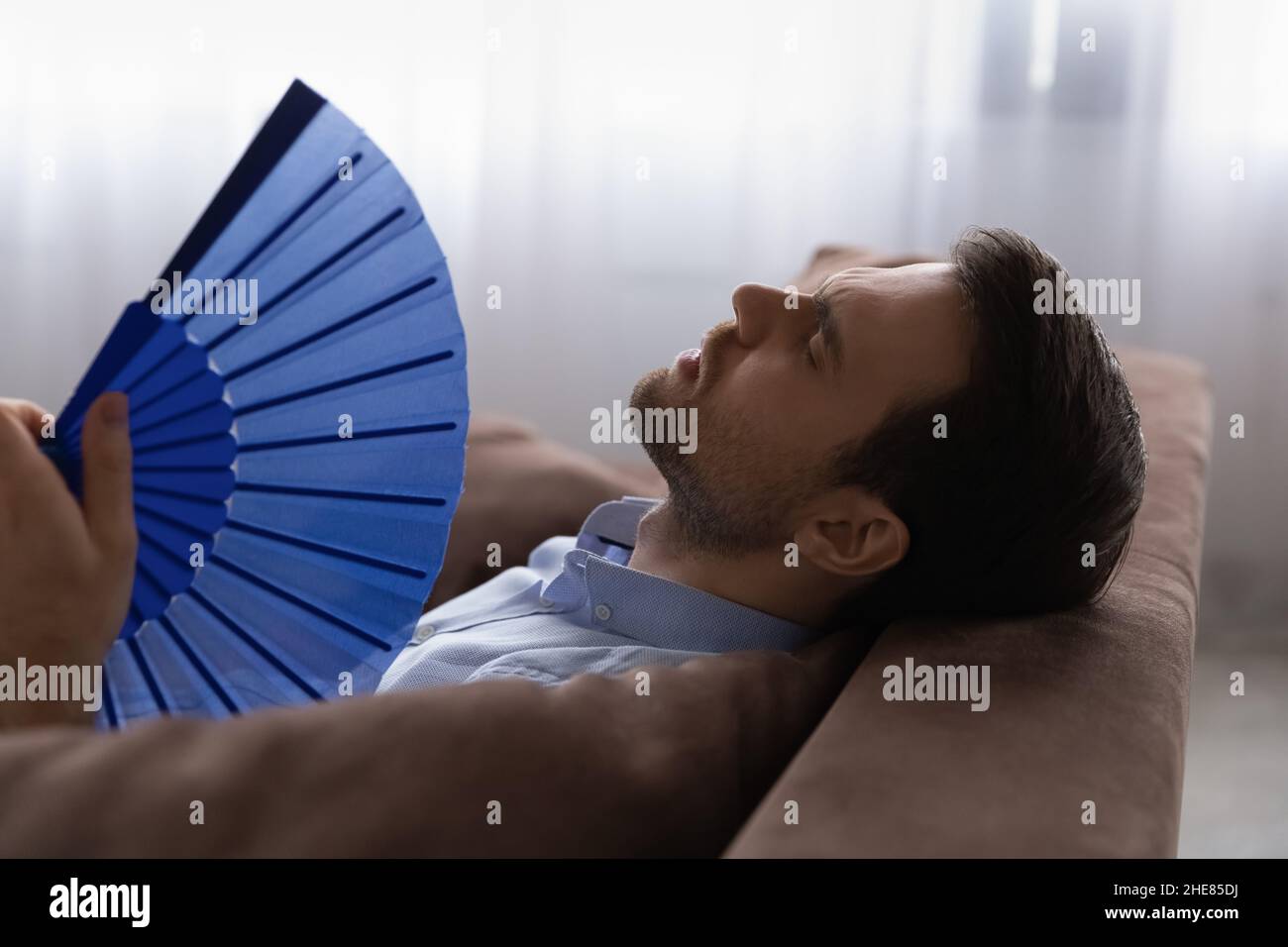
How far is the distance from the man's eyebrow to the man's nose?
1cm

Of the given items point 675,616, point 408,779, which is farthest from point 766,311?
point 408,779

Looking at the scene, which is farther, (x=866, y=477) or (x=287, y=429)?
(x=866, y=477)

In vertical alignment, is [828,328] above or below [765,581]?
above

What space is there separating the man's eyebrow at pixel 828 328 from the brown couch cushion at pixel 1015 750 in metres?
0.26

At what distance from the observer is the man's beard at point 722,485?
4.02ft

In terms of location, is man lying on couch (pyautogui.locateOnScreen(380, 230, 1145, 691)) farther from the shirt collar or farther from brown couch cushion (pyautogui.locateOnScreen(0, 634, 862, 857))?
brown couch cushion (pyautogui.locateOnScreen(0, 634, 862, 857))

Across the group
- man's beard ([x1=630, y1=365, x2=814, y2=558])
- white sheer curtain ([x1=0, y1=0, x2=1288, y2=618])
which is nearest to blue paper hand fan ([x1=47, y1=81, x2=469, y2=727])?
man's beard ([x1=630, y1=365, x2=814, y2=558])

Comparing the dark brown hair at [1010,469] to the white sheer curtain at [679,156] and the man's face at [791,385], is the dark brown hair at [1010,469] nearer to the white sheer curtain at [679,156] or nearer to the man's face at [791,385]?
the man's face at [791,385]

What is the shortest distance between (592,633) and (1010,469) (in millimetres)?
436

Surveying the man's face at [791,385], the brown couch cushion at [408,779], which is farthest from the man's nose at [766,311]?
the brown couch cushion at [408,779]

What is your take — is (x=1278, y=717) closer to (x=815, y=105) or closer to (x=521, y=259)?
(x=815, y=105)

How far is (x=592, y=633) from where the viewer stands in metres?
1.28

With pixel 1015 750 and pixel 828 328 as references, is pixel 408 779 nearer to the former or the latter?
pixel 1015 750
